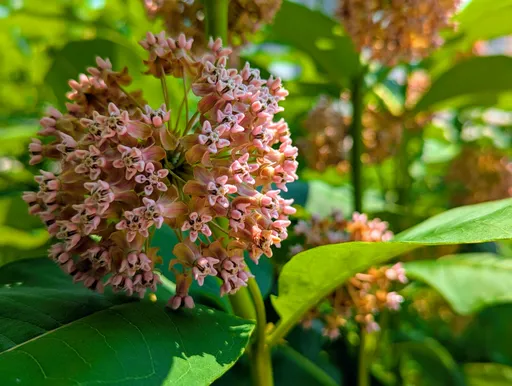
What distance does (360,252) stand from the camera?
2.63ft

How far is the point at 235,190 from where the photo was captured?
754mm

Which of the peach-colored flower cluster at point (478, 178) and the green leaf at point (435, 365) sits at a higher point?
the peach-colored flower cluster at point (478, 178)

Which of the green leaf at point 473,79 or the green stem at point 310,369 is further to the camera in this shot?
the green leaf at point 473,79

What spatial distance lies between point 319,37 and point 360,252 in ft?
2.67

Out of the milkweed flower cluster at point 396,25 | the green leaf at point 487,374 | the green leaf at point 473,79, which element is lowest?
the green leaf at point 487,374

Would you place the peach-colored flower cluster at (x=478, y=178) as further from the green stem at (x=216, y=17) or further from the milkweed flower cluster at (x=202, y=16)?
the green stem at (x=216, y=17)

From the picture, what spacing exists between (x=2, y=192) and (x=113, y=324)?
1.21m

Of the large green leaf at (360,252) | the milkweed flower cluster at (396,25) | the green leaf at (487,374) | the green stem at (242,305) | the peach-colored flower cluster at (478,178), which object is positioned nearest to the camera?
the large green leaf at (360,252)

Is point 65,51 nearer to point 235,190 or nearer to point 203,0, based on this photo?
point 203,0

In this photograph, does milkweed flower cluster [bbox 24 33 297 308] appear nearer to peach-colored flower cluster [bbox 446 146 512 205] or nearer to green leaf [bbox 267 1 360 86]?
green leaf [bbox 267 1 360 86]

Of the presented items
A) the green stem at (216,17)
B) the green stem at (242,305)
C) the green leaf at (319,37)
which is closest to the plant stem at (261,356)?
the green stem at (242,305)

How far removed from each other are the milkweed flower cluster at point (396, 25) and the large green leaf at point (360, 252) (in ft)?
1.63

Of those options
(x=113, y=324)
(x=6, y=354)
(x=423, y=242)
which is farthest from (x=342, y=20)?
(x=6, y=354)

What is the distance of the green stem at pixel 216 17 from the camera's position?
0.91 metres
